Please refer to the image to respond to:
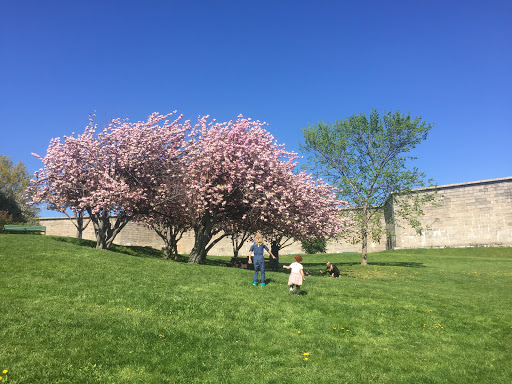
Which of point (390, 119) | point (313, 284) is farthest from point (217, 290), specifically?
point (390, 119)

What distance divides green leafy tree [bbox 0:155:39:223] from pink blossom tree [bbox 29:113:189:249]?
36552mm

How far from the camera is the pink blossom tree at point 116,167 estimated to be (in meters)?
29.7

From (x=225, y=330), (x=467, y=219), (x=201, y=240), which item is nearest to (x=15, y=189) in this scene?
(x=201, y=240)

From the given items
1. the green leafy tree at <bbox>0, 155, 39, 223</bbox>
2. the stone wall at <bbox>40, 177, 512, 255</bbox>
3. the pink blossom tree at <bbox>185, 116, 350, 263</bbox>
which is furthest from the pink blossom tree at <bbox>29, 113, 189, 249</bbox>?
the green leafy tree at <bbox>0, 155, 39, 223</bbox>

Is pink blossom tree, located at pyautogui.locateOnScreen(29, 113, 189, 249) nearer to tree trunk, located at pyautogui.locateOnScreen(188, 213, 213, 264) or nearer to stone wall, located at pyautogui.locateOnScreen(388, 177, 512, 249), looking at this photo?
Answer: tree trunk, located at pyautogui.locateOnScreen(188, 213, 213, 264)

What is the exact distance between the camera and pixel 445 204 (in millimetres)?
59906

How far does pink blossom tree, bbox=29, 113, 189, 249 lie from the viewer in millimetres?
29672

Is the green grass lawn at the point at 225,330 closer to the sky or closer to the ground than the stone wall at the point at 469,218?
closer to the ground

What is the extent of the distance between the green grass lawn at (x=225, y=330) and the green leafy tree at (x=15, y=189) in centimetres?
5047

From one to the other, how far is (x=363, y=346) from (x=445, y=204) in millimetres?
55558

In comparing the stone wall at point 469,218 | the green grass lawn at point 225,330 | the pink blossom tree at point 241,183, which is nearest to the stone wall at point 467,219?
the stone wall at point 469,218

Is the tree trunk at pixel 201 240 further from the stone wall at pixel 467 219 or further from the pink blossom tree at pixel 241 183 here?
the stone wall at pixel 467 219

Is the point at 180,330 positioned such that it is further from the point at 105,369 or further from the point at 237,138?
the point at 237,138

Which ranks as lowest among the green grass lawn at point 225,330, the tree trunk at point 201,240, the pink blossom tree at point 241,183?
the green grass lawn at point 225,330
